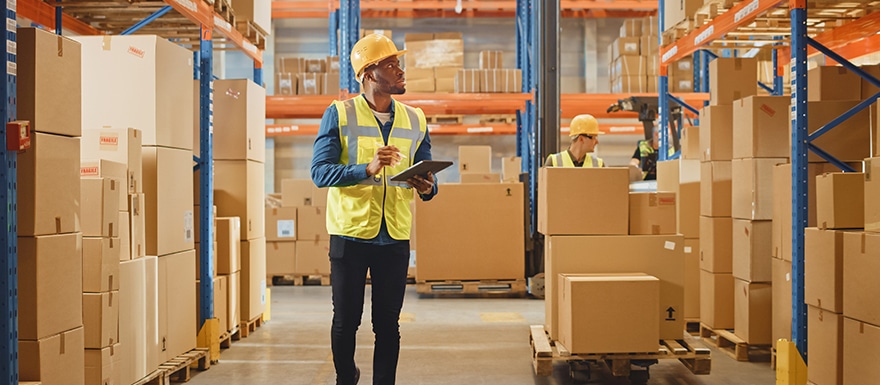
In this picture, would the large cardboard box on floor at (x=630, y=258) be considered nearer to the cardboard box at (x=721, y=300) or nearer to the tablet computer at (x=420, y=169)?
the cardboard box at (x=721, y=300)

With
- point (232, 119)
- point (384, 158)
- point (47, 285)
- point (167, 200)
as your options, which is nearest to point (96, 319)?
point (47, 285)

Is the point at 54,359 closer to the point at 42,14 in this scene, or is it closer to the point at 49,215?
the point at 49,215

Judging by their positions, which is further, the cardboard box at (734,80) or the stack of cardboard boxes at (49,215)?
the cardboard box at (734,80)

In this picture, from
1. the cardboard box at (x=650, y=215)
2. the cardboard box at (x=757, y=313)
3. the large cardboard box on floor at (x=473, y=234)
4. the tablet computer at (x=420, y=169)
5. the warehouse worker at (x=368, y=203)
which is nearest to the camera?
the tablet computer at (x=420, y=169)

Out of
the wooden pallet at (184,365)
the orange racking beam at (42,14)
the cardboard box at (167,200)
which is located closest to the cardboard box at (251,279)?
the wooden pallet at (184,365)

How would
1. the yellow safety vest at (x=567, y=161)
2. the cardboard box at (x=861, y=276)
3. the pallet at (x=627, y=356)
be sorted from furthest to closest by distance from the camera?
the yellow safety vest at (x=567, y=161), the pallet at (x=627, y=356), the cardboard box at (x=861, y=276)

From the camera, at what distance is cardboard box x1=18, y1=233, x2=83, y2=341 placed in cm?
333

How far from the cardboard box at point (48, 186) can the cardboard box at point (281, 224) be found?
745 cm

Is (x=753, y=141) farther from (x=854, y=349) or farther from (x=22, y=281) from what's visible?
(x=22, y=281)

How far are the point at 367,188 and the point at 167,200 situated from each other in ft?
6.63

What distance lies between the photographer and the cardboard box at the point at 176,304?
514 centimetres

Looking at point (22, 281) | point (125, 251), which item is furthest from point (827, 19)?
point (22, 281)

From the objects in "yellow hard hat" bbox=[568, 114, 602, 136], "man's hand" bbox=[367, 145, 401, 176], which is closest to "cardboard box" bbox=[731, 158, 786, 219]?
"yellow hard hat" bbox=[568, 114, 602, 136]

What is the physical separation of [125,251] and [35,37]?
155cm
